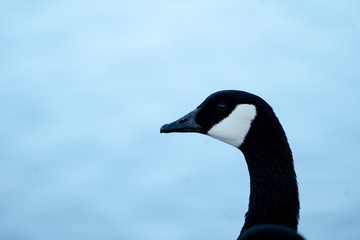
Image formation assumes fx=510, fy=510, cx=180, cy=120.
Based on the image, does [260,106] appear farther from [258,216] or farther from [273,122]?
[258,216]

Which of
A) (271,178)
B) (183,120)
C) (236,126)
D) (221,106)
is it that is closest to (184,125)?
(183,120)

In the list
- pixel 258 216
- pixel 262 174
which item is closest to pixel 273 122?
pixel 262 174

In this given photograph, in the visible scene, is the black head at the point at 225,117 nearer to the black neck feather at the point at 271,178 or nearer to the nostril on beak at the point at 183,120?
the nostril on beak at the point at 183,120

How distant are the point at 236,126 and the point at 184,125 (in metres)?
0.56

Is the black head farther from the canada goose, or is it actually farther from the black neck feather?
Result: the black neck feather

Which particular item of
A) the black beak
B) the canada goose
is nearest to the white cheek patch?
the canada goose

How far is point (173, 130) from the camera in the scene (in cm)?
475

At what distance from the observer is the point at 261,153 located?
4289mm

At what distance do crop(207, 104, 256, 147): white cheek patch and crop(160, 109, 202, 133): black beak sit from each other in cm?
16

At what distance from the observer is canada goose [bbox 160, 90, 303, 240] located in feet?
13.5

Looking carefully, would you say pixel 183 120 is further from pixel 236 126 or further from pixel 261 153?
pixel 261 153

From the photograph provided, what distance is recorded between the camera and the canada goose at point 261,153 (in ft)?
13.5

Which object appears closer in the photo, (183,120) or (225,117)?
(225,117)

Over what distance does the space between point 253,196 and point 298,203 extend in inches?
15.2
